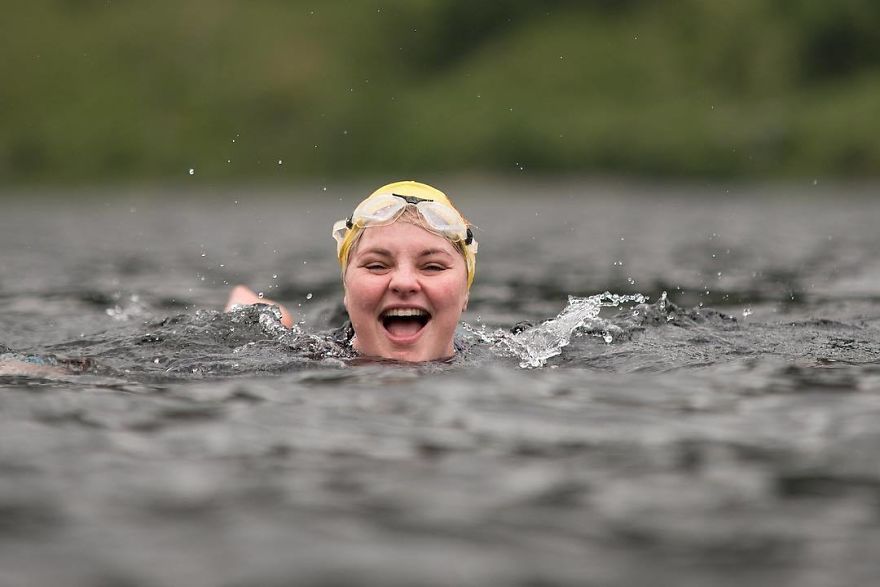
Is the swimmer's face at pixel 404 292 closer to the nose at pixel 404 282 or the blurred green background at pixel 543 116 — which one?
the nose at pixel 404 282

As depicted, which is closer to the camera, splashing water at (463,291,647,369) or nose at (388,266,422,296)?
nose at (388,266,422,296)

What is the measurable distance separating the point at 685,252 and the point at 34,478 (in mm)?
28367

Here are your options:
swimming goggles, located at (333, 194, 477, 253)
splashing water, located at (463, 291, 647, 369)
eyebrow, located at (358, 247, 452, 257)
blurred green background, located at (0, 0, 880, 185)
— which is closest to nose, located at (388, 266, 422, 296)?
eyebrow, located at (358, 247, 452, 257)

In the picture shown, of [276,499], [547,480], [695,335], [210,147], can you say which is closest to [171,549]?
[276,499]

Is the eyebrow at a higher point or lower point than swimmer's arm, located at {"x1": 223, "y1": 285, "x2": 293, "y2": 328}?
lower

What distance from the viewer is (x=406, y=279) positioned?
985cm

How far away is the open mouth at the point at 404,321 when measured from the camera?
33.0ft

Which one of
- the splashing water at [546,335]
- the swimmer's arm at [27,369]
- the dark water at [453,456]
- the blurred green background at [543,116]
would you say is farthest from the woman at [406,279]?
the blurred green background at [543,116]

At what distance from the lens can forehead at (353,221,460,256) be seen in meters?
10.1

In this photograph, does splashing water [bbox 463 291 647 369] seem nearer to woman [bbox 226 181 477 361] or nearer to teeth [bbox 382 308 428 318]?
woman [bbox 226 181 477 361]

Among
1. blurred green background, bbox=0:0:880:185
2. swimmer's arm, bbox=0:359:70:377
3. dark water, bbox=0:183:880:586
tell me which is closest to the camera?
dark water, bbox=0:183:880:586

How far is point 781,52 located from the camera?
185000mm

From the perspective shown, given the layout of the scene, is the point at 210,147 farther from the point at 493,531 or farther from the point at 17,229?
the point at 493,531

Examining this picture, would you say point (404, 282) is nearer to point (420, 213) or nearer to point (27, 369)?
point (420, 213)
